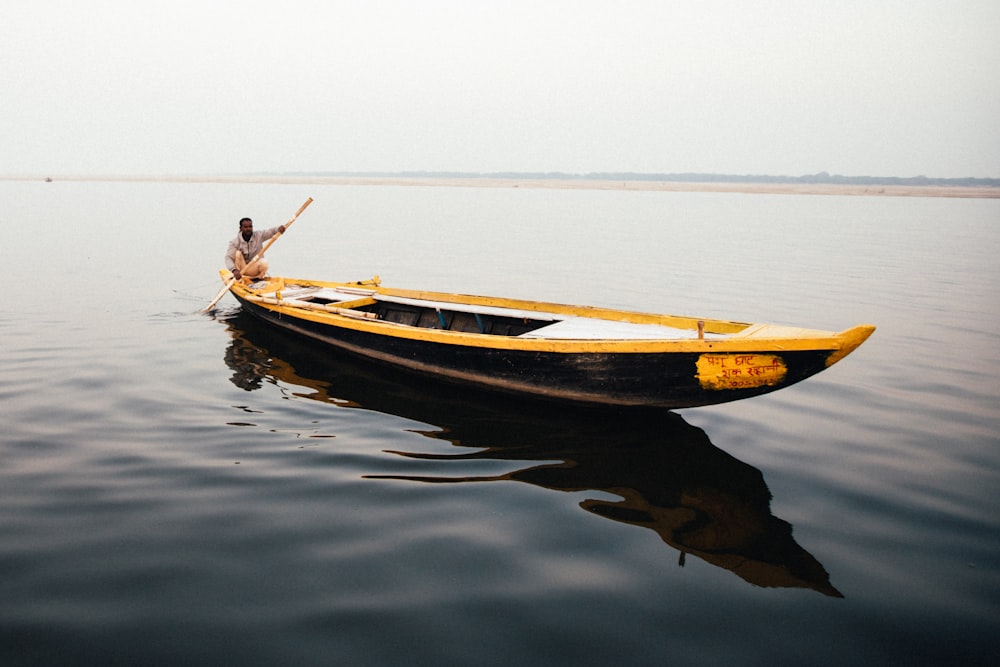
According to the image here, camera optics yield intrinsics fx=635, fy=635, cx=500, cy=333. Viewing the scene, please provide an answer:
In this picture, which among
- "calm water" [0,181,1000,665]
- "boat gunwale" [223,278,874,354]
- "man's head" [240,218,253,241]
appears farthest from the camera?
"man's head" [240,218,253,241]

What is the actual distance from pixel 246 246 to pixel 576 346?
8.65 metres

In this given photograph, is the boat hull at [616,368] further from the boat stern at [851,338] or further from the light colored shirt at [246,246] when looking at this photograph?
the light colored shirt at [246,246]

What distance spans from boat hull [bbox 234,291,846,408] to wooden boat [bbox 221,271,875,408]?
0.01 metres

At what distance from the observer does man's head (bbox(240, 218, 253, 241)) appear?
12289 mm

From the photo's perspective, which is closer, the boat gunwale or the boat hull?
the boat gunwale

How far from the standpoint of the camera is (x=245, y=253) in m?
12.8

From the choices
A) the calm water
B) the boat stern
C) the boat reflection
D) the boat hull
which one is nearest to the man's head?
the calm water

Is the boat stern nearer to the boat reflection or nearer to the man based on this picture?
the boat reflection

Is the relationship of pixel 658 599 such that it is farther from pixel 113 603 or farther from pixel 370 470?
pixel 113 603

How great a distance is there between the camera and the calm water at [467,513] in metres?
3.82

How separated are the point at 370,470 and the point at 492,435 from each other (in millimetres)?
1500

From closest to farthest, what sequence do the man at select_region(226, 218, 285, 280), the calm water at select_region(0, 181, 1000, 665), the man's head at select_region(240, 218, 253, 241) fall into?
the calm water at select_region(0, 181, 1000, 665), the man's head at select_region(240, 218, 253, 241), the man at select_region(226, 218, 285, 280)

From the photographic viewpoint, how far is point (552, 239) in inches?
1145

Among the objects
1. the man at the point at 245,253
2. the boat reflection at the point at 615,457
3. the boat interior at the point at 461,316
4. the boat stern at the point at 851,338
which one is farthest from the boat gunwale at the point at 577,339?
the man at the point at 245,253
